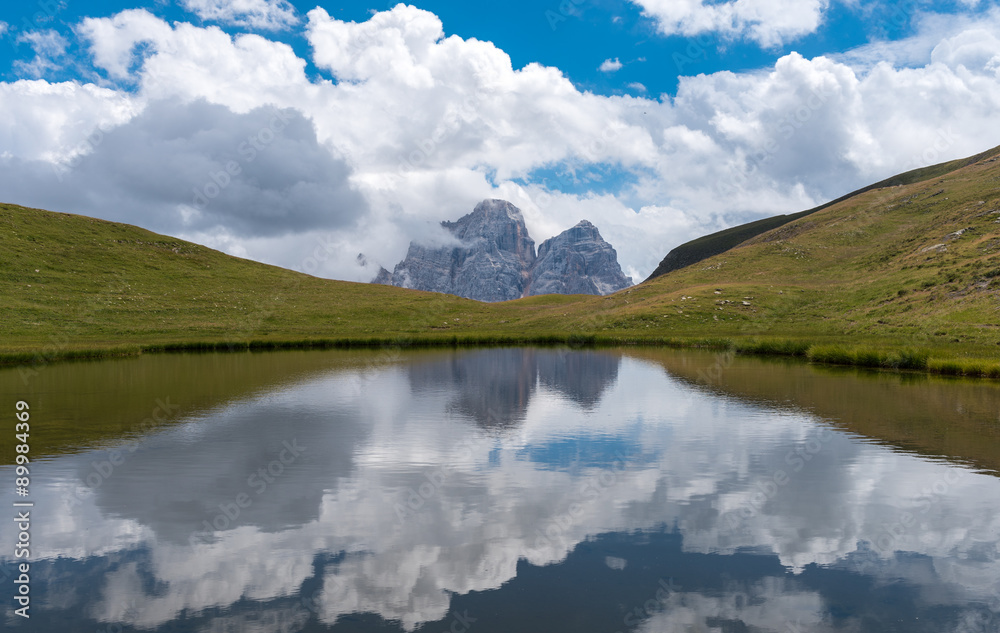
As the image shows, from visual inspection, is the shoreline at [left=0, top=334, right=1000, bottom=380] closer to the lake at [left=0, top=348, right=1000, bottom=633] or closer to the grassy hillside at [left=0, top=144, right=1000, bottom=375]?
the grassy hillside at [left=0, top=144, right=1000, bottom=375]

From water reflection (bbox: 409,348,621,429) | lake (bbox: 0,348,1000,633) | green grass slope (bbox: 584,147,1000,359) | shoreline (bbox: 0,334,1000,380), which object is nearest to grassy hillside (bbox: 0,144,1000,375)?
shoreline (bbox: 0,334,1000,380)

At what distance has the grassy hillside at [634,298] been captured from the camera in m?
64.2

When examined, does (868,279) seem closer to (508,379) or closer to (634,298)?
(634,298)

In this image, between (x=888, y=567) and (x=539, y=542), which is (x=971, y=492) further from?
(x=539, y=542)

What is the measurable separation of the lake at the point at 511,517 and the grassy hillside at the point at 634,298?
29.1 meters

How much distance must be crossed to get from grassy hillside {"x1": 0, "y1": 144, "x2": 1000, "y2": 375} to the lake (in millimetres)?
29139

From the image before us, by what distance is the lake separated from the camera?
1062cm

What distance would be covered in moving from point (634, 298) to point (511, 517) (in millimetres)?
110365

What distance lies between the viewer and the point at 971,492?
16625mm

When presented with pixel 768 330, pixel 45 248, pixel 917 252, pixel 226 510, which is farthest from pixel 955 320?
pixel 45 248

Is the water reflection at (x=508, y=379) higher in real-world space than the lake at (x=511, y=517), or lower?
higher

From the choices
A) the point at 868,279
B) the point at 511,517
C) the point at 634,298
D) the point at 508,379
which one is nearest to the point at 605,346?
the point at 508,379

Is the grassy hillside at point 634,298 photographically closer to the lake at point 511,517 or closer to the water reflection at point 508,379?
the water reflection at point 508,379

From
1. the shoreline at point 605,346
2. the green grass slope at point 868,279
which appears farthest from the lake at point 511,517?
the green grass slope at point 868,279
